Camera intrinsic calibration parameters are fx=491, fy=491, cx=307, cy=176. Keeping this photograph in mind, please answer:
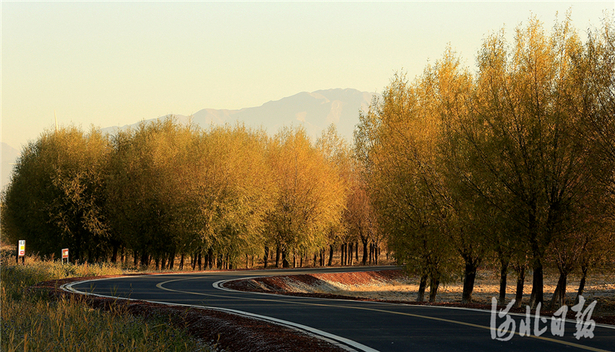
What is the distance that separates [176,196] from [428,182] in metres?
25.7

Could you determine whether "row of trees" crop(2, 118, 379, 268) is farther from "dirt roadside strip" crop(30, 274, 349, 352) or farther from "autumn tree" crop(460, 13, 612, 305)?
"autumn tree" crop(460, 13, 612, 305)

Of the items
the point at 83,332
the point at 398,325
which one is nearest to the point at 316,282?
the point at 398,325

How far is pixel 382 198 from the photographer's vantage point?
2250 cm

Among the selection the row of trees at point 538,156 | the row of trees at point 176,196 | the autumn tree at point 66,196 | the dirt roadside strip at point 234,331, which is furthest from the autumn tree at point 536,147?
the autumn tree at point 66,196

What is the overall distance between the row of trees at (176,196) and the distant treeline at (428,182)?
0.44ft

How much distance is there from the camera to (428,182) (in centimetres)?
2091

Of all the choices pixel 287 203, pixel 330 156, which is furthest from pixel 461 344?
pixel 330 156

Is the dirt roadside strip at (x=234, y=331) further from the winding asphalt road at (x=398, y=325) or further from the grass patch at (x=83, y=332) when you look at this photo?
the winding asphalt road at (x=398, y=325)

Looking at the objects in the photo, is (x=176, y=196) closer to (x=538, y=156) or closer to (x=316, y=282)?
(x=316, y=282)

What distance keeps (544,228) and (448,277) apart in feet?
21.2

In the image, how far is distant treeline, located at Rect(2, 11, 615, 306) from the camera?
15.2m

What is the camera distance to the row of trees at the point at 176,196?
133ft

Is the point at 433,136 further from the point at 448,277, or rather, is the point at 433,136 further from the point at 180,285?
the point at 180,285

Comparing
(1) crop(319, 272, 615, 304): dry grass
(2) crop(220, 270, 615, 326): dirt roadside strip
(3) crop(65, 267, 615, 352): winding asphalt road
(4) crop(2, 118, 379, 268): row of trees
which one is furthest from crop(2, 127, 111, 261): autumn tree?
(3) crop(65, 267, 615, 352): winding asphalt road
